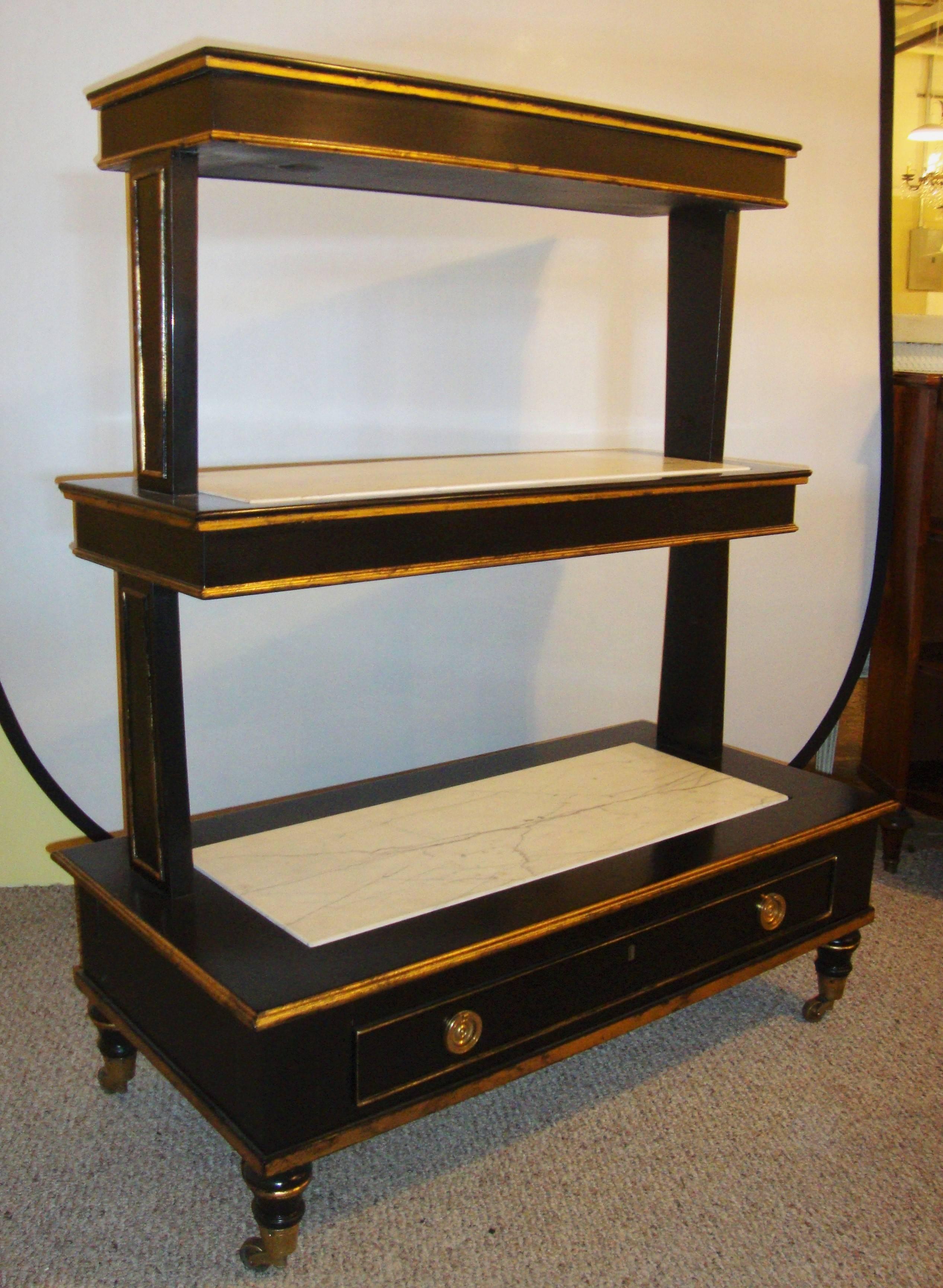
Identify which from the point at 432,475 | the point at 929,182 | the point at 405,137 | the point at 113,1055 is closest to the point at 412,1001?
the point at 113,1055

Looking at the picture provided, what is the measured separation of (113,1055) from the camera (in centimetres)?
153

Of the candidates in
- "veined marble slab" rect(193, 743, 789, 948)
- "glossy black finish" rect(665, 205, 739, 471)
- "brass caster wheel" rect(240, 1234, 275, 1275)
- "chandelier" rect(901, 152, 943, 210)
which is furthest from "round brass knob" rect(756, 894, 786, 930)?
"chandelier" rect(901, 152, 943, 210)

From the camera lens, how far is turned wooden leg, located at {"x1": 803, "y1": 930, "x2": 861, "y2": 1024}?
1.74 m

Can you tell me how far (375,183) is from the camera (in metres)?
1.47

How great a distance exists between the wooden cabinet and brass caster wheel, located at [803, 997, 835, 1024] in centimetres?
56

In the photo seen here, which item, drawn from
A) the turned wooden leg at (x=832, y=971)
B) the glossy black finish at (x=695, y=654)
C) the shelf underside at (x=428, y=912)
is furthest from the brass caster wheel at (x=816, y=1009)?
the glossy black finish at (x=695, y=654)

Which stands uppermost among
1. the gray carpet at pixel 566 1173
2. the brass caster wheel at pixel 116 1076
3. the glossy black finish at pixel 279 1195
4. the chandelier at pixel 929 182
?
the chandelier at pixel 929 182

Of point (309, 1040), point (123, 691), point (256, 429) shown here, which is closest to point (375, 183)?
point (256, 429)

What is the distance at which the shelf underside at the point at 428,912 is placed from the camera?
122 cm

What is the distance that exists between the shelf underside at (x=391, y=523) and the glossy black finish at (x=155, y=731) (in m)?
0.06

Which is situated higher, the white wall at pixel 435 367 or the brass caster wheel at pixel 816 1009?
the white wall at pixel 435 367

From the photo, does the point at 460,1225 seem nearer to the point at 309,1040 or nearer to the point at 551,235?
the point at 309,1040

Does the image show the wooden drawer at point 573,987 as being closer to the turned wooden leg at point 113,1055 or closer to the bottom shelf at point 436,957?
the bottom shelf at point 436,957

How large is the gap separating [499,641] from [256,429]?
55 centimetres
